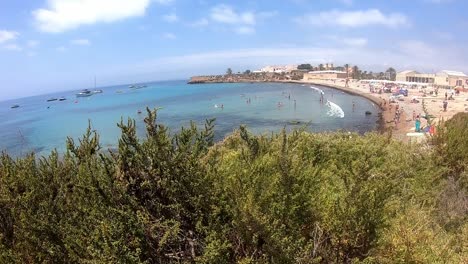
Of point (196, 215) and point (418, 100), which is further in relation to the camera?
point (418, 100)

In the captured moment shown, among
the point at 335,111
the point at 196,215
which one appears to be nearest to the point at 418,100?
the point at 335,111

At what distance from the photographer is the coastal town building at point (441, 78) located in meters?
107

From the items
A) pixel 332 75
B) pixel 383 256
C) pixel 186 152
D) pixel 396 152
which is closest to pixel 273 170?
pixel 186 152

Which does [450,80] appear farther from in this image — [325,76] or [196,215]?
[196,215]

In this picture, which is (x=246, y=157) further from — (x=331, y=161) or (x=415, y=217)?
(x=331, y=161)

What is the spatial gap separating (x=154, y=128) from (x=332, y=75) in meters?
173

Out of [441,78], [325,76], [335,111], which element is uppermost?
[325,76]

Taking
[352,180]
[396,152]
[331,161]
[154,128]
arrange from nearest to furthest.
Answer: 1. [154,128]
2. [352,180]
3. [331,161]
4. [396,152]

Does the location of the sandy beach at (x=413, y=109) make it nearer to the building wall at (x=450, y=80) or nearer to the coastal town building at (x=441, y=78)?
the building wall at (x=450, y=80)

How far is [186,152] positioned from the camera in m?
9.93

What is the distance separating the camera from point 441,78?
114 m

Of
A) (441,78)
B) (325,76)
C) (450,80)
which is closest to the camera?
(450,80)

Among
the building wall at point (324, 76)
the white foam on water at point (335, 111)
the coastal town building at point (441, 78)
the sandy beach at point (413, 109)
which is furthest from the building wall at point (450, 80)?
the building wall at point (324, 76)

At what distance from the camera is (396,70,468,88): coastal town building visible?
10681cm
